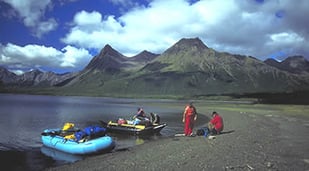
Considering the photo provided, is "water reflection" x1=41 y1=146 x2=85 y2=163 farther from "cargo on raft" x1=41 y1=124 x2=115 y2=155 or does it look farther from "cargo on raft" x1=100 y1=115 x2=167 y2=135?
"cargo on raft" x1=100 y1=115 x2=167 y2=135

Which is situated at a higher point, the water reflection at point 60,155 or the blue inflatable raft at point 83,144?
the blue inflatable raft at point 83,144

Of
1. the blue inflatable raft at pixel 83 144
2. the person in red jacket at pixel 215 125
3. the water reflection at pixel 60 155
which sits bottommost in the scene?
A: the water reflection at pixel 60 155

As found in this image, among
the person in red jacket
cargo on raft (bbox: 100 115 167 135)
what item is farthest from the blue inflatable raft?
the person in red jacket

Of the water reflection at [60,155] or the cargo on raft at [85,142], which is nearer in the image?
the water reflection at [60,155]

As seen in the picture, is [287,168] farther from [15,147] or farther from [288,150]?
[15,147]

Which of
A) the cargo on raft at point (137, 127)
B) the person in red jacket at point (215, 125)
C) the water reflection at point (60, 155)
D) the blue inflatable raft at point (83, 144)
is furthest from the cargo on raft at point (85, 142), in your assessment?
the person in red jacket at point (215, 125)

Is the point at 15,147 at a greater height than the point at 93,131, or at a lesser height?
lesser

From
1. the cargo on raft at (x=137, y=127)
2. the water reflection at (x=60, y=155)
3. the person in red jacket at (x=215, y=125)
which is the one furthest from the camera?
the cargo on raft at (x=137, y=127)

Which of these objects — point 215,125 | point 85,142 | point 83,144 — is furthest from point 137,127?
point 83,144

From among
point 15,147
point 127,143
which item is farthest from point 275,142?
point 15,147

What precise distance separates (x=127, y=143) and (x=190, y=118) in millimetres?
7015

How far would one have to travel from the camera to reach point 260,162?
1595cm

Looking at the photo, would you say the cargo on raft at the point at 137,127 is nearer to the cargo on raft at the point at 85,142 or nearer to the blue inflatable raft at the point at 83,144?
the cargo on raft at the point at 85,142

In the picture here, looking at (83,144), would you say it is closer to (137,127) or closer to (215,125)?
(137,127)
